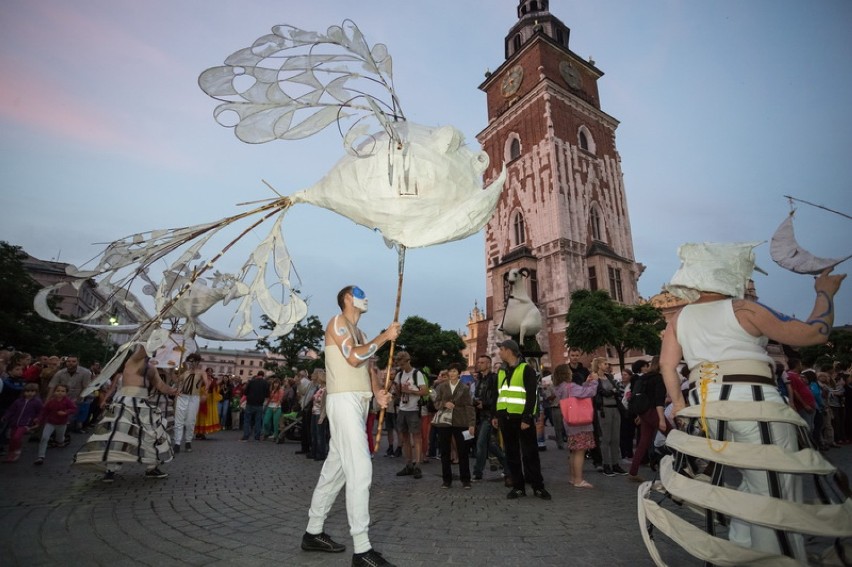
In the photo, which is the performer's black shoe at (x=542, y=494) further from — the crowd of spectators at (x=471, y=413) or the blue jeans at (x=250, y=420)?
the blue jeans at (x=250, y=420)

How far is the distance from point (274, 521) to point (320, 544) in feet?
4.09

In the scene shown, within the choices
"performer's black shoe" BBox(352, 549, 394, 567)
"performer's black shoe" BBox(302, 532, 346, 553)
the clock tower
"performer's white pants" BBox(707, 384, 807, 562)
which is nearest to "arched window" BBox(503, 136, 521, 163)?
the clock tower

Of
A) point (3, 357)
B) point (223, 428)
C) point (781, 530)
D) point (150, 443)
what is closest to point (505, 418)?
point (781, 530)

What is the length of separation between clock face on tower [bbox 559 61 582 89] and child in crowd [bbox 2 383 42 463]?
44.5m

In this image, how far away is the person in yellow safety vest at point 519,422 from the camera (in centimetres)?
565

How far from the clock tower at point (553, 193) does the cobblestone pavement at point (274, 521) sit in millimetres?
28426

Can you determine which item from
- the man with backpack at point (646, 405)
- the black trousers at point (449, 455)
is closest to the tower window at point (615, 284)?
the man with backpack at point (646, 405)

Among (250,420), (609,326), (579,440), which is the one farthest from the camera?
(609,326)

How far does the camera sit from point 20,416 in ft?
26.1

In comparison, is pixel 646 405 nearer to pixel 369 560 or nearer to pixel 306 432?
pixel 369 560

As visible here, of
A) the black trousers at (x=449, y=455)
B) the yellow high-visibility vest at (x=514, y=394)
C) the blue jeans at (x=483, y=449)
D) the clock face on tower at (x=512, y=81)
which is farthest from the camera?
the clock face on tower at (x=512, y=81)

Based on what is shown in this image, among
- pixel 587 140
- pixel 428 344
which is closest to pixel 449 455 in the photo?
pixel 587 140

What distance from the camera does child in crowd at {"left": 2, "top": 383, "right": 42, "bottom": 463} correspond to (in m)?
7.67

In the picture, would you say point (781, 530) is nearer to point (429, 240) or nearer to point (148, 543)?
point (429, 240)
